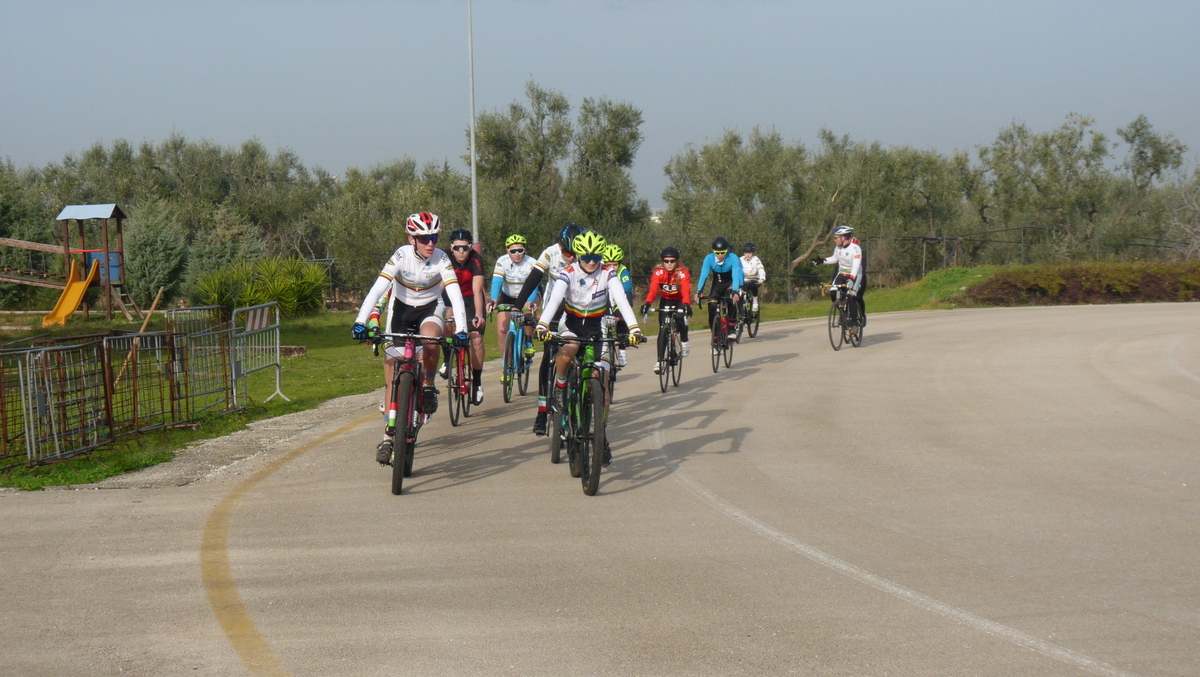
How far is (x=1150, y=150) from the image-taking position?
5522 centimetres

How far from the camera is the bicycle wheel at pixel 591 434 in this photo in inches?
311

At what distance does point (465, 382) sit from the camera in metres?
11.9

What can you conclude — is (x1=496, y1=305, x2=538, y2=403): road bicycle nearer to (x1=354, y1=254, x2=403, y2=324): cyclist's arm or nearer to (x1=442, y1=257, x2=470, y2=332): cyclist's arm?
(x1=354, y1=254, x2=403, y2=324): cyclist's arm

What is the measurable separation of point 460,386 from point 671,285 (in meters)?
4.78

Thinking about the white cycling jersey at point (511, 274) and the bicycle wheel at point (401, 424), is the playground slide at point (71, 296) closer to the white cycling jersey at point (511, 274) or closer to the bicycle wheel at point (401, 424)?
the white cycling jersey at point (511, 274)

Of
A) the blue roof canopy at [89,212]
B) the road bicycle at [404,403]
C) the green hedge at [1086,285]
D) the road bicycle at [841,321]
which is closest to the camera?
the road bicycle at [404,403]

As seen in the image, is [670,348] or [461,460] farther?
[670,348]

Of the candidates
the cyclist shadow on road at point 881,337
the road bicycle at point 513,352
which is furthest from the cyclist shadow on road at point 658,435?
the cyclist shadow on road at point 881,337

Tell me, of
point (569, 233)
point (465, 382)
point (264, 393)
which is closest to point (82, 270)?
point (264, 393)

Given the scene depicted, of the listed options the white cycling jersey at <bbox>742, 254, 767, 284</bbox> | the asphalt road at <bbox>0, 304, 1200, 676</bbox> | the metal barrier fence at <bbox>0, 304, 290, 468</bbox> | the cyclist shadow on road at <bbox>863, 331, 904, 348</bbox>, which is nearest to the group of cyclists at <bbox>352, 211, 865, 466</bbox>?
the asphalt road at <bbox>0, 304, 1200, 676</bbox>

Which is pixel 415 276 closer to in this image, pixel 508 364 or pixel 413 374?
pixel 413 374

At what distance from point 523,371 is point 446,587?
8.34 metres

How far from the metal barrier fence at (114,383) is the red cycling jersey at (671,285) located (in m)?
5.34

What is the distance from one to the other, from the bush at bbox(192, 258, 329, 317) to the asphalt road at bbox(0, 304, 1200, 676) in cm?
1659
